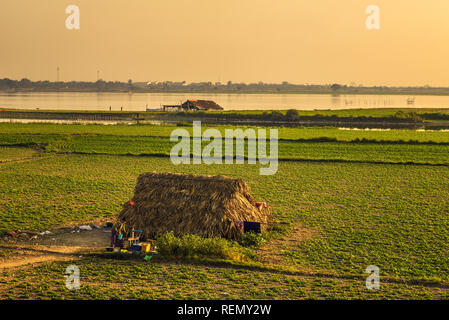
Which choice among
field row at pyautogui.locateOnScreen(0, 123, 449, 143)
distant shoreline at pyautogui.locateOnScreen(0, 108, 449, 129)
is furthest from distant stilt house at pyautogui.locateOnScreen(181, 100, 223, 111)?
field row at pyautogui.locateOnScreen(0, 123, 449, 143)

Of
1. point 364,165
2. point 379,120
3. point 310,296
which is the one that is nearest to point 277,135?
point 364,165

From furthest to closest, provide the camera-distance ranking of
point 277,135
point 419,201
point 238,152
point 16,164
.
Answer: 1. point 277,135
2. point 238,152
3. point 16,164
4. point 419,201

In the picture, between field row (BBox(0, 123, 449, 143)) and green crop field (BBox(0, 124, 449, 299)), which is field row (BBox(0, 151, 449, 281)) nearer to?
green crop field (BBox(0, 124, 449, 299))

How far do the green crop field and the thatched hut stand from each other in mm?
1243

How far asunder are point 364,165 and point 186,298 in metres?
22.0

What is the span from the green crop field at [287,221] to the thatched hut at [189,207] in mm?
1243

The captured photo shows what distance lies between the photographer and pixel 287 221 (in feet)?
55.1

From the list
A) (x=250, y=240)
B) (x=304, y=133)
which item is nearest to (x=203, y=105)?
(x=304, y=133)

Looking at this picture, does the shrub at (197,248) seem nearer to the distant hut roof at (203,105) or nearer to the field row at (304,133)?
the field row at (304,133)

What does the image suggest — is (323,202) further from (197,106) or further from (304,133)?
(197,106)

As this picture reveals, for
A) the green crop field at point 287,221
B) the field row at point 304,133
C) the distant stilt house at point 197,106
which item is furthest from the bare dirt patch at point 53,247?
the distant stilt house at point 197,106

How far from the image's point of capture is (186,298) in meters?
10.3
